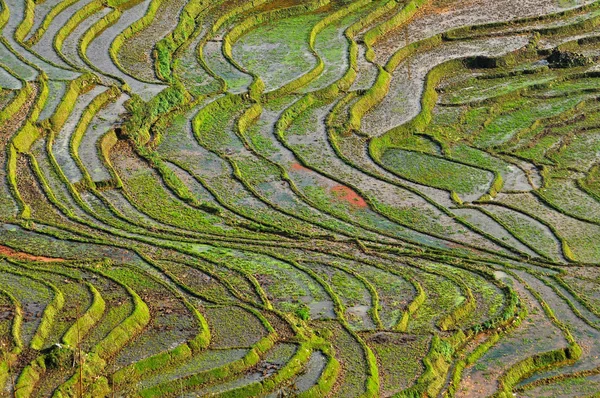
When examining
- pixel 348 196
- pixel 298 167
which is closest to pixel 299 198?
pixel 348 196

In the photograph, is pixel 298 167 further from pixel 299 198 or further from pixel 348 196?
pixel 348 196

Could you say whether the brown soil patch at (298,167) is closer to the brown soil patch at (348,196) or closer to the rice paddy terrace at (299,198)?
the rice paddy terrace at (299,198)

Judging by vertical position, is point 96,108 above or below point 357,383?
above

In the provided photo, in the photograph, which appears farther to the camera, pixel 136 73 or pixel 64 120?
pixel 136 73

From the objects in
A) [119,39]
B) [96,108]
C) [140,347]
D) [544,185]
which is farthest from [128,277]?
[119,39]

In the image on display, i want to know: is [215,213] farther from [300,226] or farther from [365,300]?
[365,300]

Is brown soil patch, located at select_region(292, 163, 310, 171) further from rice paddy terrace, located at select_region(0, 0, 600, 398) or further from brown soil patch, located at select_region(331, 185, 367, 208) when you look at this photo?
brown soil patch, located at select_region(331, 185, 367, 208)

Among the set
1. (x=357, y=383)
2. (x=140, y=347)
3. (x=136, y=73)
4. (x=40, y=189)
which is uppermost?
(x=136, y=73)

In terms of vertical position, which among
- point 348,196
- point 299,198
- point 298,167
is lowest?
point 348,196
